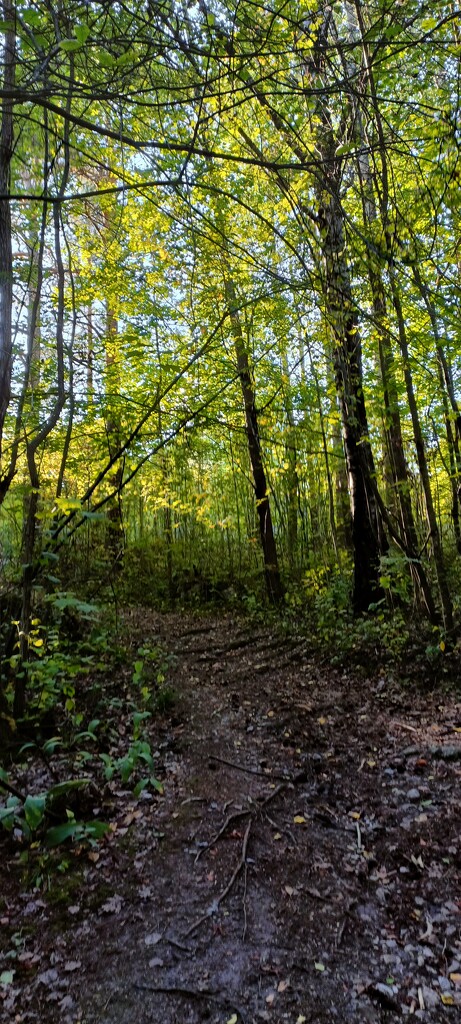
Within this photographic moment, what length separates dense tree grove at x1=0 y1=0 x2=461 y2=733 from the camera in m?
3.43

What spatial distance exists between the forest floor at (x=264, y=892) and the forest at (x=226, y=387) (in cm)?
4

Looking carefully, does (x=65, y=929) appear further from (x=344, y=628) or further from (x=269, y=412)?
(x=269, y=412)

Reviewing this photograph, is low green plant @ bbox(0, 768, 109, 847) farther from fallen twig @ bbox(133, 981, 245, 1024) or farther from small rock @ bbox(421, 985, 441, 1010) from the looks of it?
small rock @ bbox(421, 985, 441, 1010)

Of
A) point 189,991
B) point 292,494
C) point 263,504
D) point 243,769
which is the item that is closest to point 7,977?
point 189,991

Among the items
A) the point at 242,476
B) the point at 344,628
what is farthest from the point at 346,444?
the point at 242,476

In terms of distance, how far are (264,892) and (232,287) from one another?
6.48 m

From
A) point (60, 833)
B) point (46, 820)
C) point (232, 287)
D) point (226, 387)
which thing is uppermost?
point (232, 287)

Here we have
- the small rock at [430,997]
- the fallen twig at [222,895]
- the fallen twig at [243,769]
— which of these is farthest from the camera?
the fallen twig at [243,769]

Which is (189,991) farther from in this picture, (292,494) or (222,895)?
(292,494)

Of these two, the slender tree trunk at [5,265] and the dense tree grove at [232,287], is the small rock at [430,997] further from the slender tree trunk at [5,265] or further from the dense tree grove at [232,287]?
the slender tree trunk at [5,265]

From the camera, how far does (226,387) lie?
7984 millimetres

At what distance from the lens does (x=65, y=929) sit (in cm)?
286

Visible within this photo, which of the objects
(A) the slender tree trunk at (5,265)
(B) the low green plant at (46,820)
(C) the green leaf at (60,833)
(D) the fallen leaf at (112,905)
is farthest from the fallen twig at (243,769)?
(A) the slender tree trunk at (5,265)

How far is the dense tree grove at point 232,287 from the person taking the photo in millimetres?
3428
